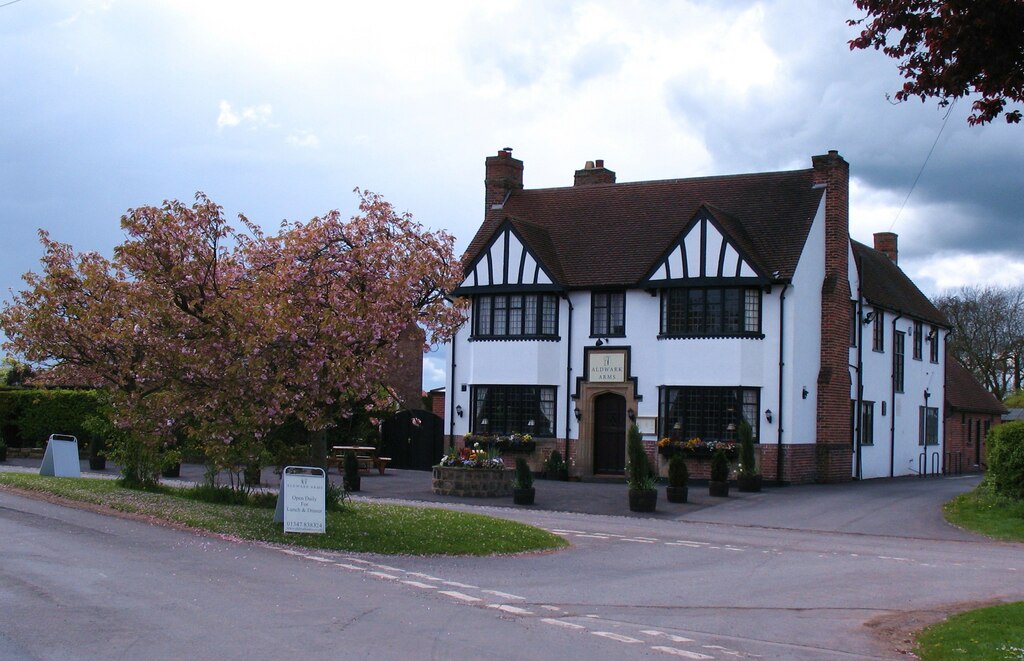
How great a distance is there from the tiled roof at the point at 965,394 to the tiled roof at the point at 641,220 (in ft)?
58.2

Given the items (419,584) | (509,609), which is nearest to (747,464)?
(419,584)

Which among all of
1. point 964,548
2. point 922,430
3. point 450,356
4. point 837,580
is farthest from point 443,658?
point 922,430

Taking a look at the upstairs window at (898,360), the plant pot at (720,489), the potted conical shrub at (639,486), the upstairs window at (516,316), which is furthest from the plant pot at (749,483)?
the upstairs window at (898,360)

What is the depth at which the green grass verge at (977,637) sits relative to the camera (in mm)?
9750

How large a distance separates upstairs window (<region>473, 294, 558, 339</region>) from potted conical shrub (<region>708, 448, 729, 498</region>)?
7673mm

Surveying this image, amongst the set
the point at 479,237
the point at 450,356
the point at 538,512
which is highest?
the point at 479,237

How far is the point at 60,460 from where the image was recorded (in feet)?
86.2

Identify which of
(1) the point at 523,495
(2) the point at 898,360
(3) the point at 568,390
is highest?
(2) the point at 898,360

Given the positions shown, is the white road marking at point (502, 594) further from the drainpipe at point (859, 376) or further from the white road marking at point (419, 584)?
the drainpipe at point (859, 376)

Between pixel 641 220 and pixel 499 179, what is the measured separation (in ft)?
19.9

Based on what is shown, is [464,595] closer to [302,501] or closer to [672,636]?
[672,636]

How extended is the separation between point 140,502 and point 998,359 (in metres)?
64.6

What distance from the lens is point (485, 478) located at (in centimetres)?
2927

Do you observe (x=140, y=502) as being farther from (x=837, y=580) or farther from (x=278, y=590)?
(x=837, y=580)
